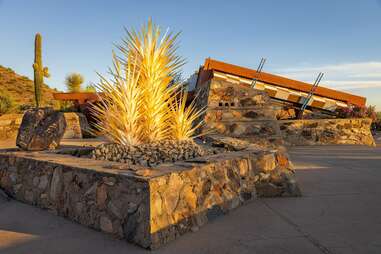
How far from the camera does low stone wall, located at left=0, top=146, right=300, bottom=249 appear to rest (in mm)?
1796

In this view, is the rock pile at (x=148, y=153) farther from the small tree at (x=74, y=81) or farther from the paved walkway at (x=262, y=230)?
the small tree at (x=74, y=81)

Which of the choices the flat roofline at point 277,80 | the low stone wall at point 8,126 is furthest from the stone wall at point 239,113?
the low stone wall at point 8,126

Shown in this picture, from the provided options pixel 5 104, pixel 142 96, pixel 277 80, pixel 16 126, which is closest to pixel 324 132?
pixel 277 80

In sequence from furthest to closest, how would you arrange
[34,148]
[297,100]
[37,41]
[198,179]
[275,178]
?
[37,41] < [297,100] < [34,148] < [275,178] < [198,179]

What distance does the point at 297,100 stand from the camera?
873 cm

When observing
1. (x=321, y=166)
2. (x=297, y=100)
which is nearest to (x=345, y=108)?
(x=297, y=100)

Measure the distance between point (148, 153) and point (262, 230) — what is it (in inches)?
57.2

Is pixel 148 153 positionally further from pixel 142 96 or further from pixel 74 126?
pixel 74 126

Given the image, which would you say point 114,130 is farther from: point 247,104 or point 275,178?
point 247,104

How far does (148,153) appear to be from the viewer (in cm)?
288

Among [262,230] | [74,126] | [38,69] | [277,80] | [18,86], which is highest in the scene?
[18,86]

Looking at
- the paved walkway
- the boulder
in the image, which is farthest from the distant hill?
the paved walkway

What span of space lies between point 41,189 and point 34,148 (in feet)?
3.73

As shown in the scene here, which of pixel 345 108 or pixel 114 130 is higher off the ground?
pixel 345 108
